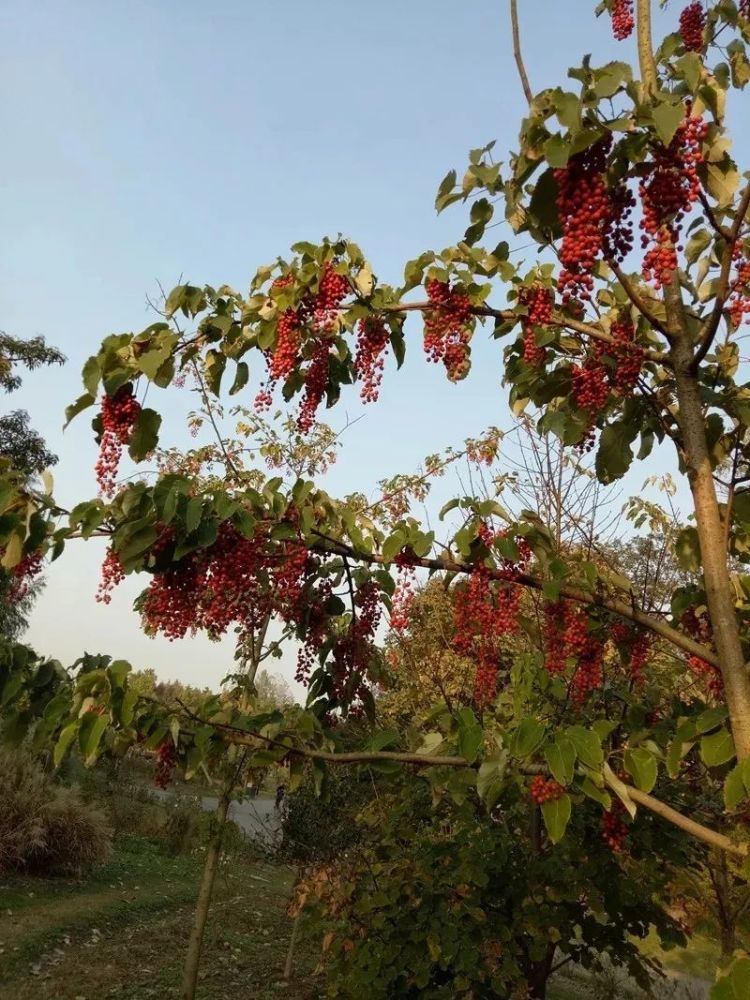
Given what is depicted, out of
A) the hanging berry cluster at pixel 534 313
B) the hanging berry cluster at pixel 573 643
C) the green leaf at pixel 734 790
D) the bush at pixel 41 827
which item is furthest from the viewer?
the bush at pixel 41 827

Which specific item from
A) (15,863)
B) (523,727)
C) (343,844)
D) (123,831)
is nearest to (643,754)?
(523,727)

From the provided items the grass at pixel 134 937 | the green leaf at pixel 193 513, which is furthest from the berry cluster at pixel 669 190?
the grass at pixel 134 937

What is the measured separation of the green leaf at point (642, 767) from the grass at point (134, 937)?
717 centimetres

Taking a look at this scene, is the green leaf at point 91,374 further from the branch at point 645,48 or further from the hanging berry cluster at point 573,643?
the branch at point 645,48

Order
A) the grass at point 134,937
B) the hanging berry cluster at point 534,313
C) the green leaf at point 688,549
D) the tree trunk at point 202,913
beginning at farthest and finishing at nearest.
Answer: the grass at point 134,937 < the tree trunk at point 202,913 < the green leaf at point 688,549 < the hanging berry cluster at point 534,313

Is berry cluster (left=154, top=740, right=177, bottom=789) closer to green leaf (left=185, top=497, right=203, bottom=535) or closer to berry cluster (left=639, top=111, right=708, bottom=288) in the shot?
green leaf (left=185, top=497, right=203, bottom=535)

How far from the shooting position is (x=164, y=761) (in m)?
2.78

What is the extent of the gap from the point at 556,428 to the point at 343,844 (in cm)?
732

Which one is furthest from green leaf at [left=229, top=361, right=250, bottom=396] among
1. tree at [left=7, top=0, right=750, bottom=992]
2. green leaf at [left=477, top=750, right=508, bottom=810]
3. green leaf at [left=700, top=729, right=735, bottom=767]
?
green leaf at [left=700, top=729, right=735, bottom=767]

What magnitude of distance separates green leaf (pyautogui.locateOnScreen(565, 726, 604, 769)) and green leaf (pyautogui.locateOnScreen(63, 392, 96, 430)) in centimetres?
186

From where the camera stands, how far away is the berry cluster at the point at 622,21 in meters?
2.98

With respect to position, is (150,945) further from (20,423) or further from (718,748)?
(20,423)

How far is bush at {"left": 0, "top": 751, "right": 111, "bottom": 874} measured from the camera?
1119 cm

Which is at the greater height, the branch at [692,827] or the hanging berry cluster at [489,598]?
the hanging berry cluster at [489,598]
